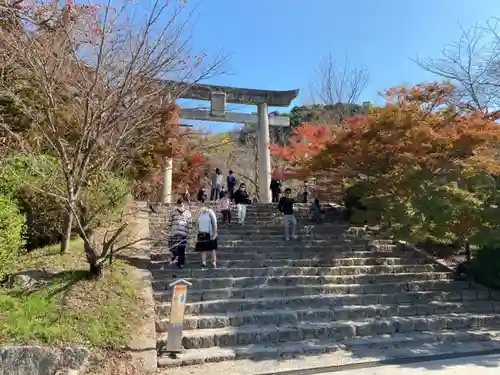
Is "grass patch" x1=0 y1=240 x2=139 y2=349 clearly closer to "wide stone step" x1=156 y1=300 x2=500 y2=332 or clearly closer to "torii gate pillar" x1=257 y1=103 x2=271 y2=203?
"wide stone step" x1=156 y1=300 x2=500 y2=332

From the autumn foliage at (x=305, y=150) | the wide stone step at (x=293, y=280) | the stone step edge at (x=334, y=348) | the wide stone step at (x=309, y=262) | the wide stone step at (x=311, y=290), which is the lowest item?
the stone step edge at (x=334, y=348)

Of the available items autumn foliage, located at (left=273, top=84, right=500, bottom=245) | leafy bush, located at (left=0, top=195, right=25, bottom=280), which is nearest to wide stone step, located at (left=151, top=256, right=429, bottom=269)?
autumn foliage, located at (left=273, top=84, right=500, bottom=245)

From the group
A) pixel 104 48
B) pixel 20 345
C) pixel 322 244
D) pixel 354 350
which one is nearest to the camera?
pixel 20 345

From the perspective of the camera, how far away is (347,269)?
9.91 metres

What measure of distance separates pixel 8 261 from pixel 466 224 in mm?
9087

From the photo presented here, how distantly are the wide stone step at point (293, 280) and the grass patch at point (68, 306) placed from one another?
4.51ft

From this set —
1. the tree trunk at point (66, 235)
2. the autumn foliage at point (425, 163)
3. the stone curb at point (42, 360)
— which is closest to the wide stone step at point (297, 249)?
the autumn foliage at point (425, 163)

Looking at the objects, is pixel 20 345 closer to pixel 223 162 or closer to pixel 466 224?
pixel 466 224

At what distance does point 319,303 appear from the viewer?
830cm

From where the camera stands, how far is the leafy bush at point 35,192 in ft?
23.6

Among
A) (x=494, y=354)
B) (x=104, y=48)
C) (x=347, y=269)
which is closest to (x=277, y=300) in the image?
(x=347, y=269)

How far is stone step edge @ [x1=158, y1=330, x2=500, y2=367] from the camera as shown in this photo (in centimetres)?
609

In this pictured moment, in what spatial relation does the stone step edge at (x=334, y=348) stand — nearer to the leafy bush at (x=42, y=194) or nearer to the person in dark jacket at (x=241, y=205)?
the leafy bush at (x=42, y=194)

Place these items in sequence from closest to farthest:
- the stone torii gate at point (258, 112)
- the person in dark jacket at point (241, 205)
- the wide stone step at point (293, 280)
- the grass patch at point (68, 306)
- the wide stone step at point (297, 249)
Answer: the grass patch at point (68, 306) → the wide stone step at point (293, 280) → the wide stone step at point (297, 249) → the person in dark jacket at point (241, 205) → the stone torii gate at point (258, 112)
